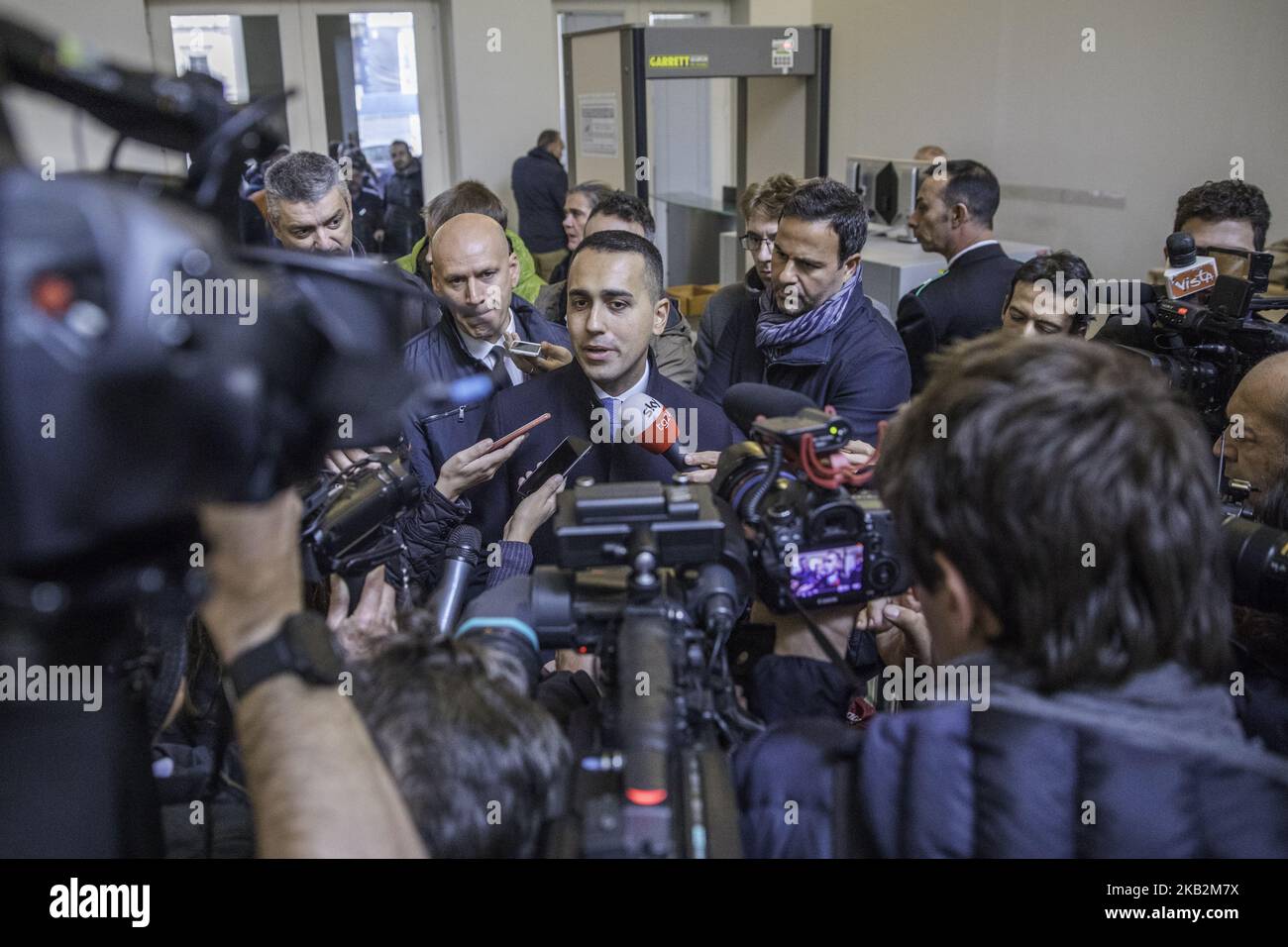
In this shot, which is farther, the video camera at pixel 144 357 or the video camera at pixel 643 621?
the video camera at pixel 643 621

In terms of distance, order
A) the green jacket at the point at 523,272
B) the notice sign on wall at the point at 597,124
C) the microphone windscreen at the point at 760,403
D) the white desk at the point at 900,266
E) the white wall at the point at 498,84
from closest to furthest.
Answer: the microphone windscreen at the point at 760,403
the green jacket at the point at 523,272
the white desk at the point at 900,266
the notice sign on wall at the point at 597,124
the white wall at the point at 498,84

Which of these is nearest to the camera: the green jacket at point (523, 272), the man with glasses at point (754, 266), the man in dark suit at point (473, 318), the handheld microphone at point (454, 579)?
the handheld microphone at point (454, 579)

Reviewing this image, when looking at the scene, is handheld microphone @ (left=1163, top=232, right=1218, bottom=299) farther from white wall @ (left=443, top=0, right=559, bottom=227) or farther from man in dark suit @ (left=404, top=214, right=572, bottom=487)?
white wall @ (left=443, top=0, right=559, bottom=227)

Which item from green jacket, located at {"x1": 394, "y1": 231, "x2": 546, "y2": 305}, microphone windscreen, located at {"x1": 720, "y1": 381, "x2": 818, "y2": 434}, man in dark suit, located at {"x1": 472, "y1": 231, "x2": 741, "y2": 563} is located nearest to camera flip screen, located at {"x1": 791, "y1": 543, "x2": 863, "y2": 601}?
microphone windscreen, located at {"x1": 720, "y1": 381, "x2": 818, "y2": 434}

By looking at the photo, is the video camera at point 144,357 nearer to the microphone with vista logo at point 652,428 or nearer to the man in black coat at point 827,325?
the microphone with vista logo at point 652,428

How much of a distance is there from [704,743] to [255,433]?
558mm

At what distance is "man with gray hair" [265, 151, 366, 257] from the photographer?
2504mm

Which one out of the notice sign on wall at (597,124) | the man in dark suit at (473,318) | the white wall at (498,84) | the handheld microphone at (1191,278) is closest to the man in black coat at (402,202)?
the white wall at (498,84)

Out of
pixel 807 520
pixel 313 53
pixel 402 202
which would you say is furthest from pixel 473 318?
pixel 313 53

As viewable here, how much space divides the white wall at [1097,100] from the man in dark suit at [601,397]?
8.85 feet

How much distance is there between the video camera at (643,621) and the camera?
0.90 meters

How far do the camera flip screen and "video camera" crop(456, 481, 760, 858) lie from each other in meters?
0.06

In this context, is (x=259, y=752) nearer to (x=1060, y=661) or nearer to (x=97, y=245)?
(x=97, y=245)

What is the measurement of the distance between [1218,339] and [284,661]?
6.05ft
